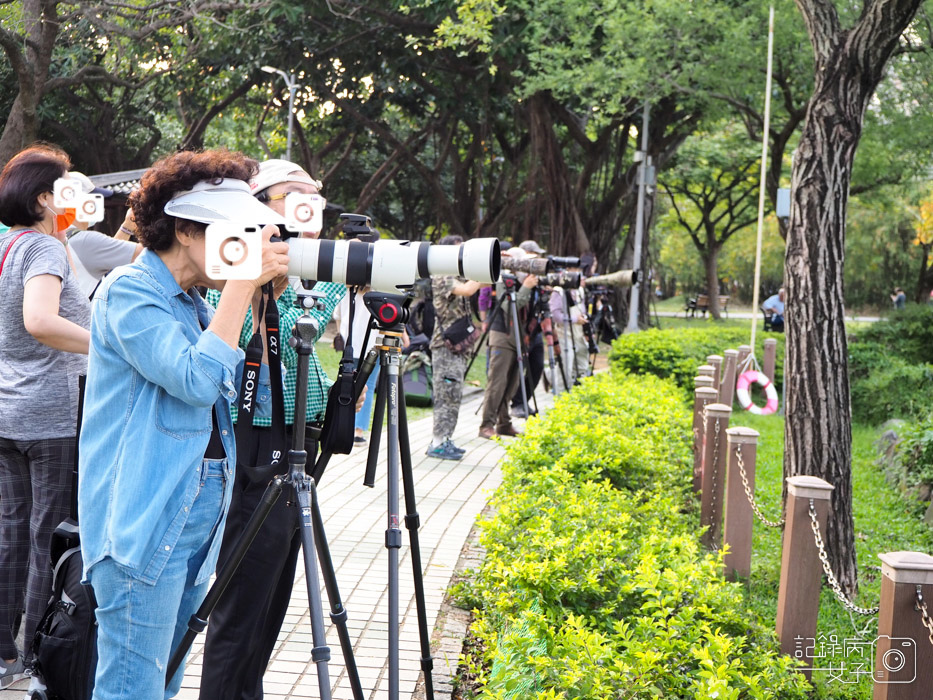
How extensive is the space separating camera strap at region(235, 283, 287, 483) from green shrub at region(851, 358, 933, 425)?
1080 cm

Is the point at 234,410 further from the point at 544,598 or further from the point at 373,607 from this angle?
the point at 373,607

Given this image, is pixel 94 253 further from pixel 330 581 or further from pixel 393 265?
pixel 330 581

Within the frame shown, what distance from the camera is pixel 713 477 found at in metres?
5.90

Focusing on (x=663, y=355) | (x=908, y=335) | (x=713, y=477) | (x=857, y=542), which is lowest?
(x=857, y=542)

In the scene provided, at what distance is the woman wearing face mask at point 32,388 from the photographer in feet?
11.5

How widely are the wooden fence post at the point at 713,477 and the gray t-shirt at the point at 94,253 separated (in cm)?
335

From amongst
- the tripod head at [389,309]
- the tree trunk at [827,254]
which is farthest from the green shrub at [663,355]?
the tripod head at [389,309]

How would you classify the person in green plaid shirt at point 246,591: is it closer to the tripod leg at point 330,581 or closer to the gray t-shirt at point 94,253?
the tripod leg at point 330,581

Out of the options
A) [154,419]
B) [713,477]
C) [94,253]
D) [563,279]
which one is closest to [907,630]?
[154,419]

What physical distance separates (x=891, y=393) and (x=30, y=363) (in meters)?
11.5

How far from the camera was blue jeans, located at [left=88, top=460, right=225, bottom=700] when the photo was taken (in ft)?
7.08

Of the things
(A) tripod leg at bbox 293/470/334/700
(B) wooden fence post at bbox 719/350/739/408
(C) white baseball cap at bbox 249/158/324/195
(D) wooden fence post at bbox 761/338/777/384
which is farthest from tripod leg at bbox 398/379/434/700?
(D) wooden fence post at bbox 761/338/777/384

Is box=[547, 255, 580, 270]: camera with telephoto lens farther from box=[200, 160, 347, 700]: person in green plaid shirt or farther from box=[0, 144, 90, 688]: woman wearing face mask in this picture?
box=[200, 160, 347, 700]: person in green plaid shirt

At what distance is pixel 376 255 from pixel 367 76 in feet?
66.8
